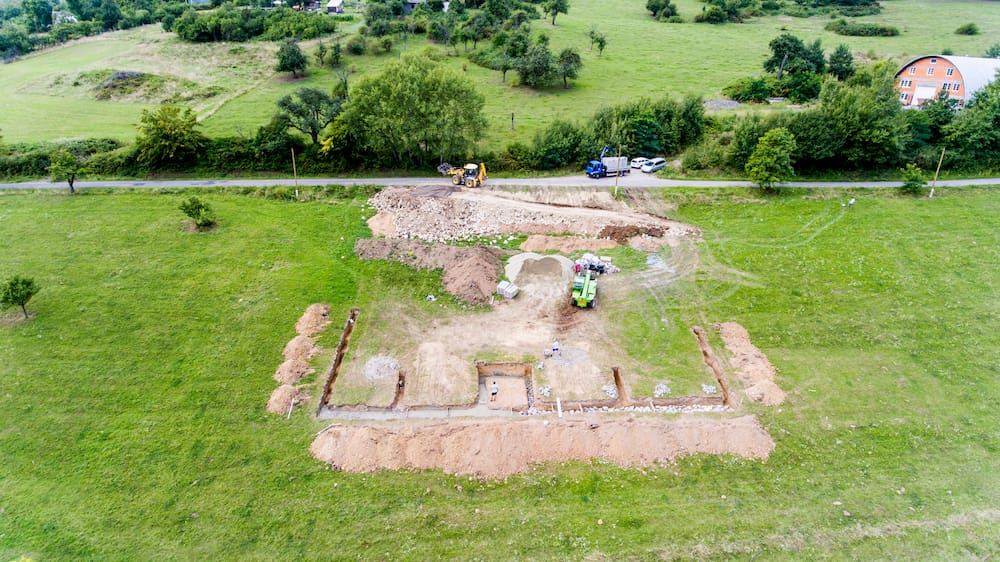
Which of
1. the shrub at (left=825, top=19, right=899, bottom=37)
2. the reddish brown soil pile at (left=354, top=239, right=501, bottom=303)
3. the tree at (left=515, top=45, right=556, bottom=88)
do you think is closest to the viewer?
the reddish brown soil pile at (left=354, top=239, right=501, bottom=303)

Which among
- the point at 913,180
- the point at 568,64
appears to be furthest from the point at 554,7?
the point at 913,180

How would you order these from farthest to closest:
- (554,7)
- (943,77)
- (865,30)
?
(554,7) < (865,30) < (943,77)

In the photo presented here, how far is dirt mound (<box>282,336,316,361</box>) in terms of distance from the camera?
1146 inches

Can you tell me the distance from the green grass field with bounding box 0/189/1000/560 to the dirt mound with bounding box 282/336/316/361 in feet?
2.13

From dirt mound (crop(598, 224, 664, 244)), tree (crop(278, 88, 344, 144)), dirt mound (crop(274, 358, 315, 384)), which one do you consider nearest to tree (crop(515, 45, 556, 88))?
tree (crop(278, 88, 344, 144))

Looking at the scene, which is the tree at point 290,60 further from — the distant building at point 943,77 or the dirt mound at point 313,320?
the distant building at point 943,77

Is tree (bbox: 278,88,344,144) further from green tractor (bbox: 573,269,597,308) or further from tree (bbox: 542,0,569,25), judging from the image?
tree (bbox: 542,0,569,25)

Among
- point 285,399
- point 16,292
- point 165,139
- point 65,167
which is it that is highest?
point 165,139

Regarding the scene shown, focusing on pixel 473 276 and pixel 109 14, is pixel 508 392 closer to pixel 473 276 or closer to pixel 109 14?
pixel 473 276

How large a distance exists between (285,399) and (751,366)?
23688 mm

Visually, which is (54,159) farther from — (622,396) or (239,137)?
(622,396)

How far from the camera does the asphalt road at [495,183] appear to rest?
4722 centimetres

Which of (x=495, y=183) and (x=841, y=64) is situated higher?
(x=841, y=64)

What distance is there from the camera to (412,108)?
4569 cm
